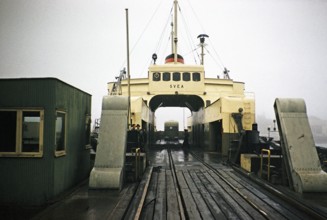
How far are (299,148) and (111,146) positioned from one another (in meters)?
6.32

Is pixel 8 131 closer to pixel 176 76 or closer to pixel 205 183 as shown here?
pixel 205 183

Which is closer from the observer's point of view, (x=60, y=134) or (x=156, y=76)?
(x=60, y=134)

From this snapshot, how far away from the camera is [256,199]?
7816mm

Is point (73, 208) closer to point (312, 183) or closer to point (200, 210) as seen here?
point (200, 210)

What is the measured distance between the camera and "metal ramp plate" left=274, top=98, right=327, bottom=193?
27.3 ft

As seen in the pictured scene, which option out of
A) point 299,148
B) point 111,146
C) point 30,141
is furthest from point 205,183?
point 30,141

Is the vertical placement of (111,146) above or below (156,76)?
below

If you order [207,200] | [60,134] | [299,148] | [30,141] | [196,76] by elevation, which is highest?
[196,76]

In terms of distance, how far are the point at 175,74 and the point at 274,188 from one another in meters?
17.0

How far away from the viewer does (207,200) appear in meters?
7.71

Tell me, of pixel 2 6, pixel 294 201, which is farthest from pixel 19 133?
pixel 294 201

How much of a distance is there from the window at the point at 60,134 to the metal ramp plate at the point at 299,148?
23.9 feet

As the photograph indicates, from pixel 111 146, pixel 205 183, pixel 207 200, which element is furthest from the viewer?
pixel 205 183

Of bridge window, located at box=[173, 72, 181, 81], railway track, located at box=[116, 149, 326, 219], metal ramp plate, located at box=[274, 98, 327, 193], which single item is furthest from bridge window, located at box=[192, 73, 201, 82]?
metal ramp plate, located at box=[274, 98, 327, 193]
